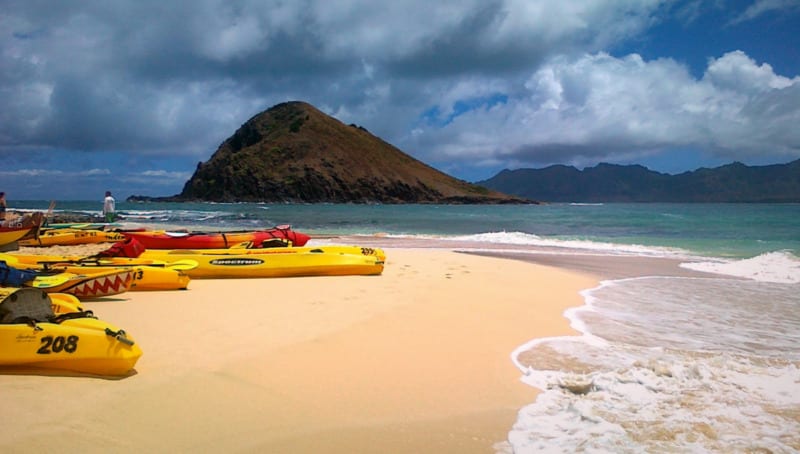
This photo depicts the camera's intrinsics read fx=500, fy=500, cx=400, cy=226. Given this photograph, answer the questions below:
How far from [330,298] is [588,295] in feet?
13.5

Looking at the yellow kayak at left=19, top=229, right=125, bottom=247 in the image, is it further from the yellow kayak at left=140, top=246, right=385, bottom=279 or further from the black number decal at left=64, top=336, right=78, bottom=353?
the black number decal at left=64, top=336, right=78, bottom=353

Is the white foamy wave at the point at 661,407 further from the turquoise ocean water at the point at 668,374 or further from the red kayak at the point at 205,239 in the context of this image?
the red kayak at the point at 205,239

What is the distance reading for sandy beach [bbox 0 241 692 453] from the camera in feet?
9.60

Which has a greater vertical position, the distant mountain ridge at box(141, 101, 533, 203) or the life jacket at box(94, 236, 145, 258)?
the distant mountain ridge at box(141, 101, 533, 203)

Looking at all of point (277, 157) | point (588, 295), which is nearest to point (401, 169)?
point (277, 157)

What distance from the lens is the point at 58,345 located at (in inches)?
140

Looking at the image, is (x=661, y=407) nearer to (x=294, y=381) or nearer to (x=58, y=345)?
(x=294, y=381)

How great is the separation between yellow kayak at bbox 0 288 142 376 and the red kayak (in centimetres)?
766

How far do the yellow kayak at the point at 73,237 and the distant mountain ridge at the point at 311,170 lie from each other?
98.6 meters

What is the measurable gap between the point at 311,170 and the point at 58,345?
117 m

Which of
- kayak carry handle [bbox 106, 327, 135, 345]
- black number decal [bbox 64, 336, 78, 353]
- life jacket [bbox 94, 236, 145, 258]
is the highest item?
life jacket [bbox 94, 236, 145, 258]

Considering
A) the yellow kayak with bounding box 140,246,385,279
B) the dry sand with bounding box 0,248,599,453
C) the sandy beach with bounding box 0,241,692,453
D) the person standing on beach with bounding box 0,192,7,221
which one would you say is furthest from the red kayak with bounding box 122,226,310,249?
the person standing on beach with bounding box 0,192,7,221

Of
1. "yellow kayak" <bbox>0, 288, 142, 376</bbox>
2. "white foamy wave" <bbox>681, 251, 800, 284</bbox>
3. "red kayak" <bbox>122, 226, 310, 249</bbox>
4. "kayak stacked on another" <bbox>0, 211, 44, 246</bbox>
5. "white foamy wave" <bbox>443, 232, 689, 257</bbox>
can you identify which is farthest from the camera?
"white foamy wave" <bbox>443, 232, 689, 257</bbox>

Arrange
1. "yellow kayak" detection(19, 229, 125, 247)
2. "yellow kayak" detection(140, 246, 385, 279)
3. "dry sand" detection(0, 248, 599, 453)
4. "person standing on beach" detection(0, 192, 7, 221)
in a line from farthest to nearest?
"person standing on beach" detection(0, 192, 7, 221), "yellow kayak" detection(19, 229, 125, 247), "yellow kayak" detection(140, 246, 385, 279), "dry sand" detection(0, 248, 599, 453)
